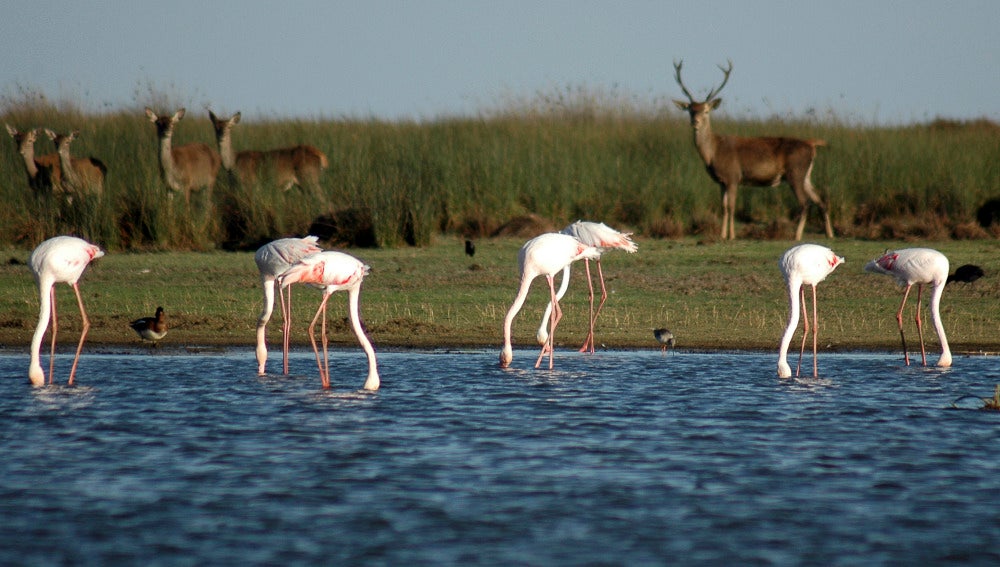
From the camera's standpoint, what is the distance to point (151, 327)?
11.0 m

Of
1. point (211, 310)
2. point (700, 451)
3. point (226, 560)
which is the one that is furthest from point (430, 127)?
point (226, 560)

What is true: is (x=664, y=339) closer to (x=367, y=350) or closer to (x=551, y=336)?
(x=551, y=336)

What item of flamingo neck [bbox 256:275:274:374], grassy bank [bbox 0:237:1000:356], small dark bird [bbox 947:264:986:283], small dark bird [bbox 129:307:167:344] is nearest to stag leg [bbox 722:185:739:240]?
grassy bank [bbox 0:237:1000:356]

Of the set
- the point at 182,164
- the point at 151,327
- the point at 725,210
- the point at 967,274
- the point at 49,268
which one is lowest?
the point at 151,327

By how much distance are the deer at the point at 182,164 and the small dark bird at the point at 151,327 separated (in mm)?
6977

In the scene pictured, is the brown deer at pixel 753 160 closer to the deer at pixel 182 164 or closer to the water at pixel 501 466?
the deer at pixel 182 164

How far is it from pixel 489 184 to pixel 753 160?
399 centimetres

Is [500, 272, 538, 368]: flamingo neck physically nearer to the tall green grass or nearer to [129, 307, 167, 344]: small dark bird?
[129, 307, 167, 344]: small dark bird

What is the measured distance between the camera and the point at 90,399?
855cm

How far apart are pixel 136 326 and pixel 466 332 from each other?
9.35 ft

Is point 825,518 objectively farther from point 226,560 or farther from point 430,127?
point 430,127

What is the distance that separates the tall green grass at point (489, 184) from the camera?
57.6 feet

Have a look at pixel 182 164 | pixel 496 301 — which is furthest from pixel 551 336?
pixel 182 164

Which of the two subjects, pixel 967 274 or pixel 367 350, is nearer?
pixel 367 350
